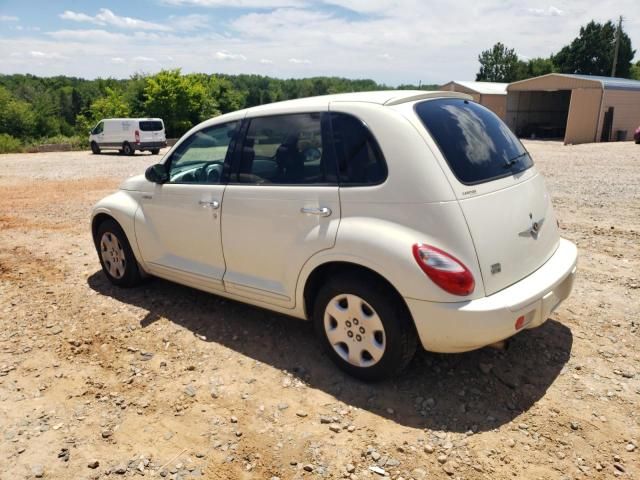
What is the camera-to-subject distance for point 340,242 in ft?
10.0

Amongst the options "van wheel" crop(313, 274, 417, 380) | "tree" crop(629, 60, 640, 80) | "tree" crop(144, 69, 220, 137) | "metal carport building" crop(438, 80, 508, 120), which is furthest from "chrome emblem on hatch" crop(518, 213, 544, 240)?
"tree" crop(629, 60, 640, 80)

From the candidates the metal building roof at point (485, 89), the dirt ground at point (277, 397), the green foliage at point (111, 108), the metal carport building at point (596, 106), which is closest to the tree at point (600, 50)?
the metal building roof at point (485, 89)

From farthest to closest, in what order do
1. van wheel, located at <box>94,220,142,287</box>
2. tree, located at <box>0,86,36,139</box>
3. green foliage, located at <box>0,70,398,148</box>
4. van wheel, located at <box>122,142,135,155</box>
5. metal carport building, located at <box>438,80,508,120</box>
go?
tree, located at <box>0,86,36,139</box> → green foliage, located at <box>0,70,398,148</box> → metal carport building, located at <box>438,80,508,120</box> → van wheel, located at <box>122,142,135,155</box> → van wheel, located at <box>94,220,142,287</box>

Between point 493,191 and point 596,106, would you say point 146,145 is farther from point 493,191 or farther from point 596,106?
point 596,106

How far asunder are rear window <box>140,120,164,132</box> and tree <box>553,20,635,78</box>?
60013 millimetres

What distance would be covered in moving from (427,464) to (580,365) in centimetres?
159

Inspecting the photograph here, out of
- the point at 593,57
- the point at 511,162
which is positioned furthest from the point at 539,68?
the point at 511,162

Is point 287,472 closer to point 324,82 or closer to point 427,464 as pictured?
point 427,464

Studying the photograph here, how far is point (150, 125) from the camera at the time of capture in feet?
78.8

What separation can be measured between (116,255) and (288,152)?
2541 millimetres

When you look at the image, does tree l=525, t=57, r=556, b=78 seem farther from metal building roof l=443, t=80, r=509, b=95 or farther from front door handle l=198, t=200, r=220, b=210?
front door handle l=198, t=200, r=220, b=210

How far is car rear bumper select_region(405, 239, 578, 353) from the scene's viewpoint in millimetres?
2725

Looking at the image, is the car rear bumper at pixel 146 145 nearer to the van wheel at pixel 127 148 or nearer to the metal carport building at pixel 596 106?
the van wheel at pixel 127 148

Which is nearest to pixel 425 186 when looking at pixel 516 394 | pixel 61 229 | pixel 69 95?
pixel 516 394
